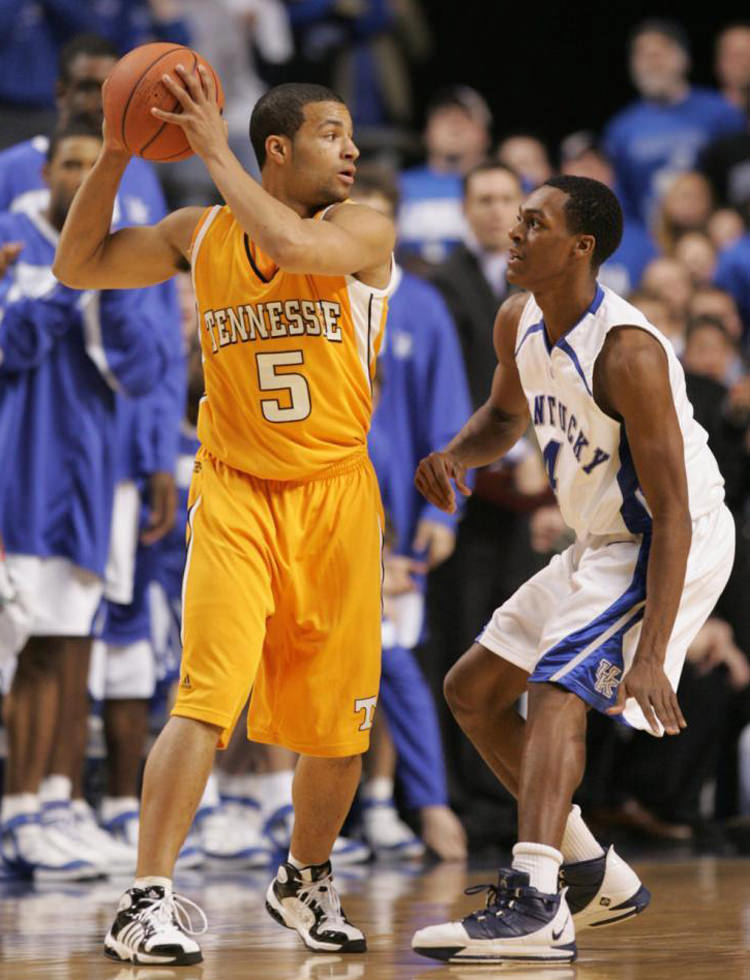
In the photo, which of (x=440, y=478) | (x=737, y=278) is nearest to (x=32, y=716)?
(x=440, y=478)

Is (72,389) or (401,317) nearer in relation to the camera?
(72,389)

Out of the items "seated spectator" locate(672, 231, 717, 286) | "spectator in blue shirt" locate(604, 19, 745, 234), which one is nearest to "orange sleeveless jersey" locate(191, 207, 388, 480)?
"seated spectator" locate(672, 231, 717, 286)

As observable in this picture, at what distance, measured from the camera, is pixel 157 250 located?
420 centimetres

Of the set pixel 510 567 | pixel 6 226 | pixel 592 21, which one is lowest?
pixel 510 567

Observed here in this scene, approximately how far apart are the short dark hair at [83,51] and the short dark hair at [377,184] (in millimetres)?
1078

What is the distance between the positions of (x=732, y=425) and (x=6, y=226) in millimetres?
3023

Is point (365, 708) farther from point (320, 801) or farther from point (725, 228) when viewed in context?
point (725, 228)

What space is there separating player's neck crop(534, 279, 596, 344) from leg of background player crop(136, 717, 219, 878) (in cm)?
121

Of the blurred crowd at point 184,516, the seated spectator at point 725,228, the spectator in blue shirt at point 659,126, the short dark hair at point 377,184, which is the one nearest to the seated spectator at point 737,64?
the spectator in blue shirt at point 659,126

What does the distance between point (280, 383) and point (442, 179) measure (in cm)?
585

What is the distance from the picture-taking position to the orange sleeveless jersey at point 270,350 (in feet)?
13.3

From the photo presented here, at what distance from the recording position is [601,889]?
4.19 m

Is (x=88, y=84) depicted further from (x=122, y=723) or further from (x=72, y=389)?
(x=122, y=723)

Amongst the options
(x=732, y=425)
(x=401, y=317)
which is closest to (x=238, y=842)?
(x=401, y=317)
